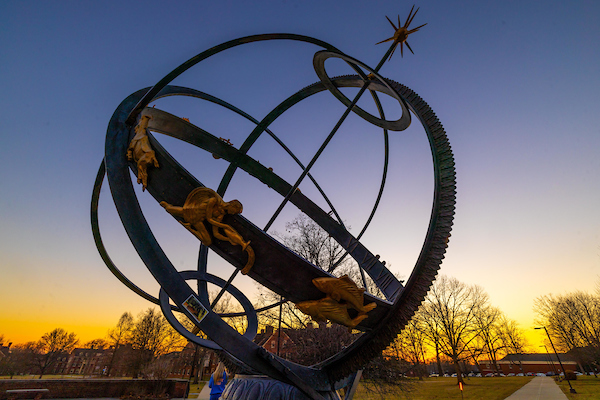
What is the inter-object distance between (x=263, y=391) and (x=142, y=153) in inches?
153

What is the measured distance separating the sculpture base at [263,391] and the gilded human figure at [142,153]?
11.1ft

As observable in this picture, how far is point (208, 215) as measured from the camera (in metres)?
3.64

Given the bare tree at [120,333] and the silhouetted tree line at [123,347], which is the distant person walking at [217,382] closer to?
the silhouetted tree line at [123,347]

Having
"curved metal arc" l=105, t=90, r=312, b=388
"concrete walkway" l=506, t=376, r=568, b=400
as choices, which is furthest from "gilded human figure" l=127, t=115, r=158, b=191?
"concrete walkway" l=506, t=376, r=568, b=400

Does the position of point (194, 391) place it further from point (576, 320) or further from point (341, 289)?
point (576, 320)

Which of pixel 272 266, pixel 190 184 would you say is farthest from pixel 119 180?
pixel 272 266

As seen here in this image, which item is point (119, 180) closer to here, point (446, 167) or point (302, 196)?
point (302, 196)

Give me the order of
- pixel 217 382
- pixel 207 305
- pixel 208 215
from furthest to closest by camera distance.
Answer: pixel 217 382 → pixel 207 305 → pixel 208 215

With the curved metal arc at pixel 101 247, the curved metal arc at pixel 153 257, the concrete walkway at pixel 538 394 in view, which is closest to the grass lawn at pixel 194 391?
the curved metal arc at pixel 101 247

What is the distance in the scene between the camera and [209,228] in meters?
3.74

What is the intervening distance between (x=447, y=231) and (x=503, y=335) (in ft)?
172

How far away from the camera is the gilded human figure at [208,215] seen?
3648mm

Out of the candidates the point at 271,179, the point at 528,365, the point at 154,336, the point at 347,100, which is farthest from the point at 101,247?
the point at 528,365

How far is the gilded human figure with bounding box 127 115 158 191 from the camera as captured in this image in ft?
12.9
